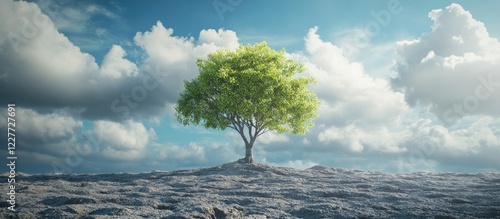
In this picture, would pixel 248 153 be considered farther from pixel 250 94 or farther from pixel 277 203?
pixel 277 203

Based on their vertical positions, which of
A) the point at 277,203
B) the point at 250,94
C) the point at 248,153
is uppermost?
the point at 250,94

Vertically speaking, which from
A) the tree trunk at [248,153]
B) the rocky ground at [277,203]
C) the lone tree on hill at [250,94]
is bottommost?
the rocky ground at [277,203]

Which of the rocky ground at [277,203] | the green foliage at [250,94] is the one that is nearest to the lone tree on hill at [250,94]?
the green foliage at [250,94]

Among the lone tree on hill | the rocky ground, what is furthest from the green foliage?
the rocky ground

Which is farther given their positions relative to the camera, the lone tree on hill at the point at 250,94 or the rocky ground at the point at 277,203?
the lone tree on hill at the point at 250,94

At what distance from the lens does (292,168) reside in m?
30.9

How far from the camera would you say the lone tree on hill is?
103 feet

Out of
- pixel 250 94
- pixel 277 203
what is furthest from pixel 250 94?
pixel 277 203

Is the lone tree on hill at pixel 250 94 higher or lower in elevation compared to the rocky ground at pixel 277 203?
higher

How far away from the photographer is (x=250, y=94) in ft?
103

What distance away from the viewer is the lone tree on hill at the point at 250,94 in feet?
103

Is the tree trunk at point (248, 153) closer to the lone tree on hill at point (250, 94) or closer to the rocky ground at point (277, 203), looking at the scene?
the lone tree on hill at point (250, 94)

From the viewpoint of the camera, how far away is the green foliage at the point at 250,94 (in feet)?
103

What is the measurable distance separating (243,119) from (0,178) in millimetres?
→ 19828
